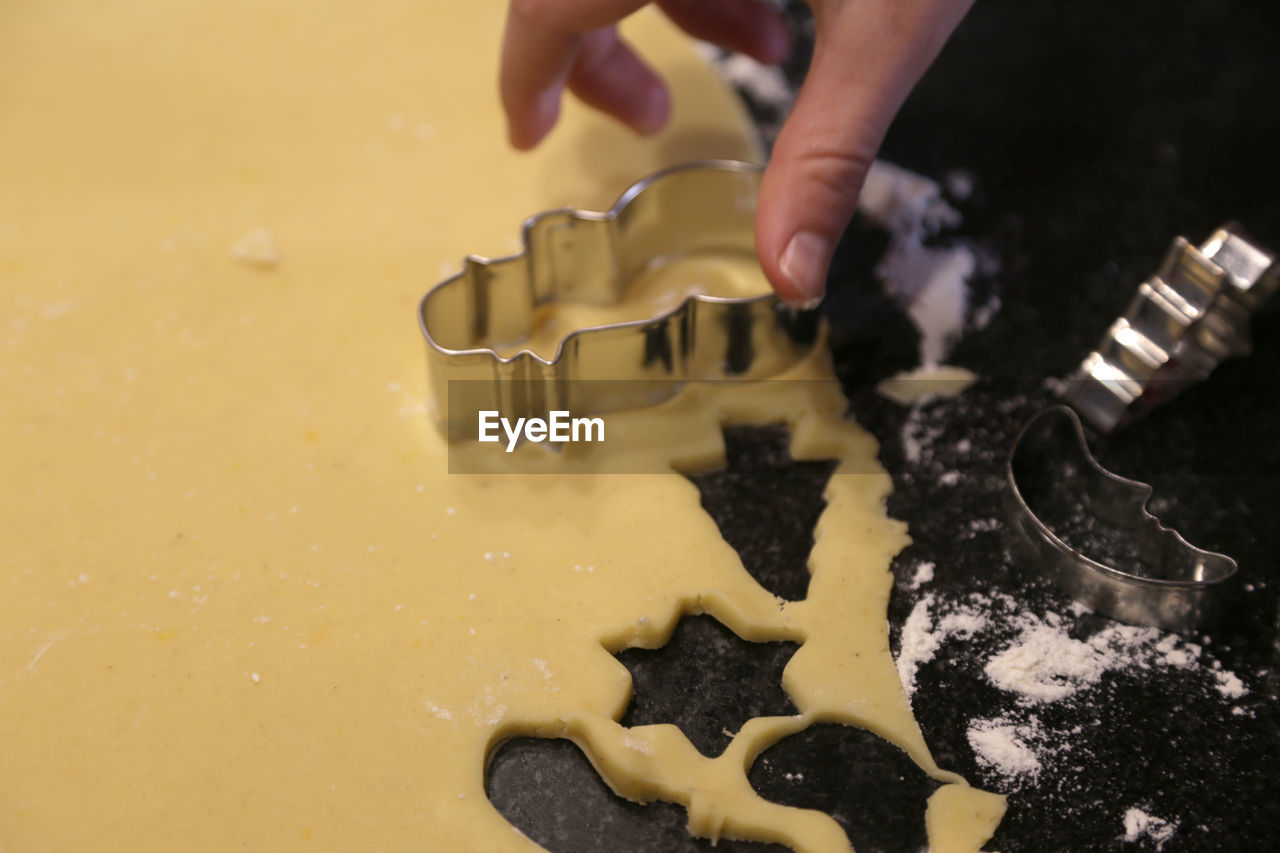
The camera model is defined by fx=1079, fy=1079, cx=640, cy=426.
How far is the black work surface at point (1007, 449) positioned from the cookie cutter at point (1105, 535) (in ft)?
0.08

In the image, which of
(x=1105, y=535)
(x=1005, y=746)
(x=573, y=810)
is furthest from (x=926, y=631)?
(x=573, y=810)

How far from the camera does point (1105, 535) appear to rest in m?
1.05

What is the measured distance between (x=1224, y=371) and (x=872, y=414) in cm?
41

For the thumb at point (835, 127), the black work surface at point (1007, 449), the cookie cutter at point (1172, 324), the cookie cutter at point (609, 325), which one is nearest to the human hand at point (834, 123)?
the thumb at point (835, 127)

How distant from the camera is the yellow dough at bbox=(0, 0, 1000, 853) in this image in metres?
0.86

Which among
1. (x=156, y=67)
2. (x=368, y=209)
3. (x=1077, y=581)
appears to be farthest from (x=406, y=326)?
(x=1077, y=581)

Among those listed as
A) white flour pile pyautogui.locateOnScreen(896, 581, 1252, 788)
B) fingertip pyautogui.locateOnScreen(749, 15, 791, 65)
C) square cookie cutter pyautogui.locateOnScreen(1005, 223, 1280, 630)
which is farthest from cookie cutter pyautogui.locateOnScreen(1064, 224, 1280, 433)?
fingertip pyautogui.locateOnScreen(749, 15, 791, 65)

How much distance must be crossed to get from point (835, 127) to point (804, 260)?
12 centimetres

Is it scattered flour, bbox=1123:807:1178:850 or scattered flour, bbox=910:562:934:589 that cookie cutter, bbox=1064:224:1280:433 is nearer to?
scattered flour, bbox=910:562:934:589

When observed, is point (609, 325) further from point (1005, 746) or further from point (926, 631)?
point (1005, 746)

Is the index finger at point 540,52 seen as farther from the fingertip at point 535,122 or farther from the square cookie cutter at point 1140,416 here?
the square cookie cutter at point 1140,416

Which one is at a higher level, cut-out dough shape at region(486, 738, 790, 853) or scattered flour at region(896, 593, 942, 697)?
scattered flour at region(896, 593, 942, 697)

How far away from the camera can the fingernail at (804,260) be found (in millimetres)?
943

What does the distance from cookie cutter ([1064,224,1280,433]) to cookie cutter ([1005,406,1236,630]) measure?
0.18 feet
